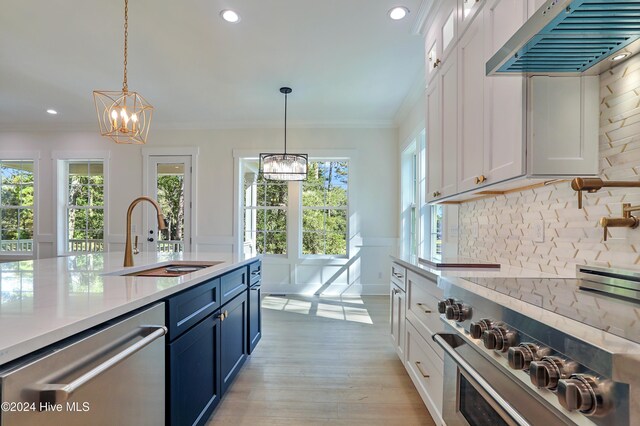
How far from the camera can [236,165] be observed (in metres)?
5.30

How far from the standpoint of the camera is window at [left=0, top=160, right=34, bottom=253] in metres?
5.61

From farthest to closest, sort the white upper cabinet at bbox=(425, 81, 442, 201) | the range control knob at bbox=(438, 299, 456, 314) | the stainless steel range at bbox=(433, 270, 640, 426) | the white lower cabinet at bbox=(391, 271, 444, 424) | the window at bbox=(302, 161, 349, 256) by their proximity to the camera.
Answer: the window at bbox=(302, 161, 349, 256)
the white upper cabinet at bbox=(425, 81, 442, 201)
the white lower cabinet at bbox=(391, 271, 444, 424)
the range control knob at bbox=(438, 299, 456, 314)
the stainless steel range at bbox=(433, 270, 640, 426)

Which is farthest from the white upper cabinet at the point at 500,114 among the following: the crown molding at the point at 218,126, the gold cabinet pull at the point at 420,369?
the crown molding at the point at 218,126

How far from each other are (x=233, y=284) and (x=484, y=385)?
1626mm

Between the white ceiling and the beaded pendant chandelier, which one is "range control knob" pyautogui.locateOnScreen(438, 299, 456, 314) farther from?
the beaded pendant chandelier

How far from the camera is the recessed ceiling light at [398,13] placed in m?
2.50

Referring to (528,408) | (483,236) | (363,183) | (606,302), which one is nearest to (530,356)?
(528,408)

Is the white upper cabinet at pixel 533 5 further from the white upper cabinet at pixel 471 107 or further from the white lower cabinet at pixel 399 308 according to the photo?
the white lower cabinet at pixel 399 308

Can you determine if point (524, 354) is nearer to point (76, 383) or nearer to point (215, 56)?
point (76, 383)

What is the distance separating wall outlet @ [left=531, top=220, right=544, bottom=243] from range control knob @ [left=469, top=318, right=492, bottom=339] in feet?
3.03

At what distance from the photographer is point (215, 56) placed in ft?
10.6

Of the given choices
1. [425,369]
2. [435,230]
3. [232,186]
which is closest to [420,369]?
[425,369]

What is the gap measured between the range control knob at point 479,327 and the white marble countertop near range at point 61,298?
3.63 ft

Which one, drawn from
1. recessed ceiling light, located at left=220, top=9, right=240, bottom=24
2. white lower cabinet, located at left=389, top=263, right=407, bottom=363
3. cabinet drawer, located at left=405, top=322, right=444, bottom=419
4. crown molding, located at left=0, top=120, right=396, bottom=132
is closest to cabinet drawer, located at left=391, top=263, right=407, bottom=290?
white lower cabinet, located at left=389, top=263, right=407, bottom=363
